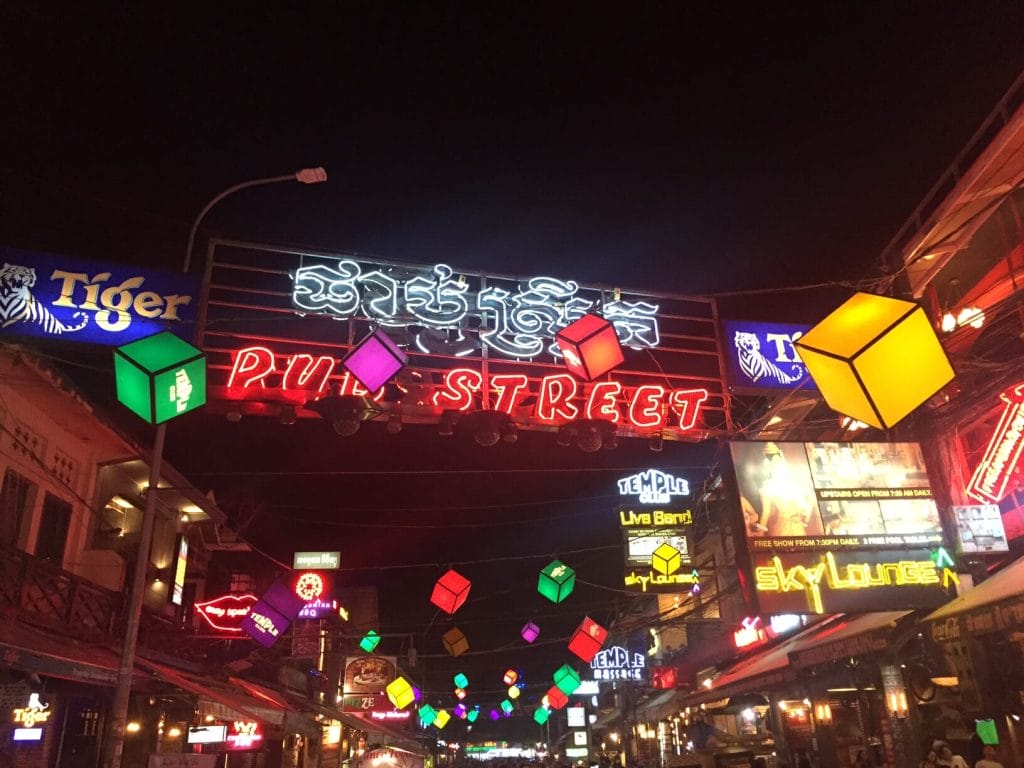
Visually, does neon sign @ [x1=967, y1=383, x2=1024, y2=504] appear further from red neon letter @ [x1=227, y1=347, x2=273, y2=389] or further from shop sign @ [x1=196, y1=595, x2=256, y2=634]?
shop sign @ [x1=196, y1=595, x2=256, y2=634]

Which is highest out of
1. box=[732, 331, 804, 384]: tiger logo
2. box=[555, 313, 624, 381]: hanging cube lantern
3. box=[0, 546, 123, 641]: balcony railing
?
box=[732, 331, 804, 384]: tiger logo

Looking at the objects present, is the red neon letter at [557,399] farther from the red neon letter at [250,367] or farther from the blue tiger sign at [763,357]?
the red neon letter at [250,367]

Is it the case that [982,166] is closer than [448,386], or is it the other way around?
[982,166]

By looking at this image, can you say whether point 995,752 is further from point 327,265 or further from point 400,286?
point 327,265

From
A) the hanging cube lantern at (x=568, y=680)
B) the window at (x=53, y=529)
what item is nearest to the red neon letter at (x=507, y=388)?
the window at (x=53, y=529)

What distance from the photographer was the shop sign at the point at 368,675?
3142 centimetres

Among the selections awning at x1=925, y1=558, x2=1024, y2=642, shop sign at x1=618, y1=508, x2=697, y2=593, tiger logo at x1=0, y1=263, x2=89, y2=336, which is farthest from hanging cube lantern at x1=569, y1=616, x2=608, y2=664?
tiger logo at x1=0, y1=263, x2=89, y2=336

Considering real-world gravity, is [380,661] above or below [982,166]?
below

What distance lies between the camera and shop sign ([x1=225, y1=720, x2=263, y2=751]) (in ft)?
65.6

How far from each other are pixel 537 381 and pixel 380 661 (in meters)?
23.6

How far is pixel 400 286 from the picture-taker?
13.6 metres

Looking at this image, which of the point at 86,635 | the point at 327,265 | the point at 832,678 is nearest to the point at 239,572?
the point at 86,635

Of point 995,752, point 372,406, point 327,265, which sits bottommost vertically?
point 995,752

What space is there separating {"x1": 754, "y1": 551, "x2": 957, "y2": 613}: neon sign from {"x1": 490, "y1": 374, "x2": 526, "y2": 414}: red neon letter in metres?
4.78
